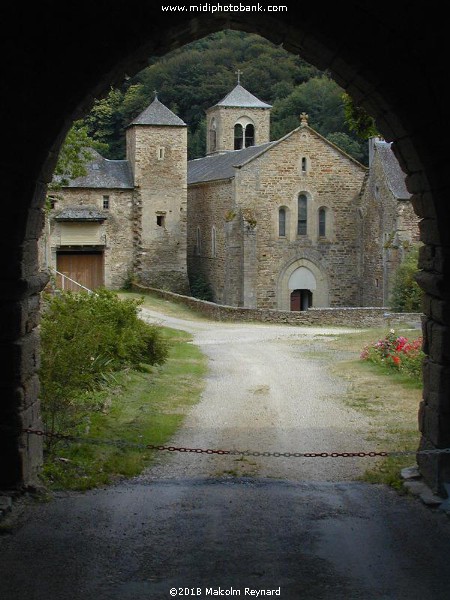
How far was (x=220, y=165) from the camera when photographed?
154 feet

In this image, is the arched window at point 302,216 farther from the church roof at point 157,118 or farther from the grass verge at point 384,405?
the grass verge at point 384,405

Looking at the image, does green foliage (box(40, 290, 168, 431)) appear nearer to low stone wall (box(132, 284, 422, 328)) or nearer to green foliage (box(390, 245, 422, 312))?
low stone wall (box(132, 284, 422, 328))

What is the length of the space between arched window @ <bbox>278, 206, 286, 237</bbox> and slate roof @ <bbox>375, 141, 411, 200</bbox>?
207 inches

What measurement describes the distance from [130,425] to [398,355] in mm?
8426

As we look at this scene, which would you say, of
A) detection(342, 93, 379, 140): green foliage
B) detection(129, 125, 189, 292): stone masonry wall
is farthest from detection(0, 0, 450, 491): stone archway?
detection(129, 125, 189, 292): stone masonry wall

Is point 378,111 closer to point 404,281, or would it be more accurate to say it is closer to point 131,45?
point 131,45

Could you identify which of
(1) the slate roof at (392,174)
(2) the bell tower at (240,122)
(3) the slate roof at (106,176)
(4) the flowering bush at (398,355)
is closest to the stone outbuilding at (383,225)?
(1) the slate roof at (392,174)

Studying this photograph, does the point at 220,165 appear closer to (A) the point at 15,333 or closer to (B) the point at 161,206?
(B) the point at 161,206

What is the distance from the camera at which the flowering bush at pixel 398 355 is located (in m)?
18.2

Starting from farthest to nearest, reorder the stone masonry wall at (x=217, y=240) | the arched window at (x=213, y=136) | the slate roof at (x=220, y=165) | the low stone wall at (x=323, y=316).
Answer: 1. the arched window at (x=213, y=136)
2. the slate roof at (x=220, y=165)
3. the stone masonry wall at (x=217, y=240)
4. the low stone wall at (x=323, y=316)

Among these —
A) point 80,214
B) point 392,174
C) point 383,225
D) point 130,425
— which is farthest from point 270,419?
point 80,214

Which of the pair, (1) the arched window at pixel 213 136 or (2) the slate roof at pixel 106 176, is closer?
(2) the slate roof at pixel 106 176

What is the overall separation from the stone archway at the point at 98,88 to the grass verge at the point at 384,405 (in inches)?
58.3

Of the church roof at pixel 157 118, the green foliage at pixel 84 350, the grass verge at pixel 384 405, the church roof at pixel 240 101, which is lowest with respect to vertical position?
the grass verge at pixel 384 405
